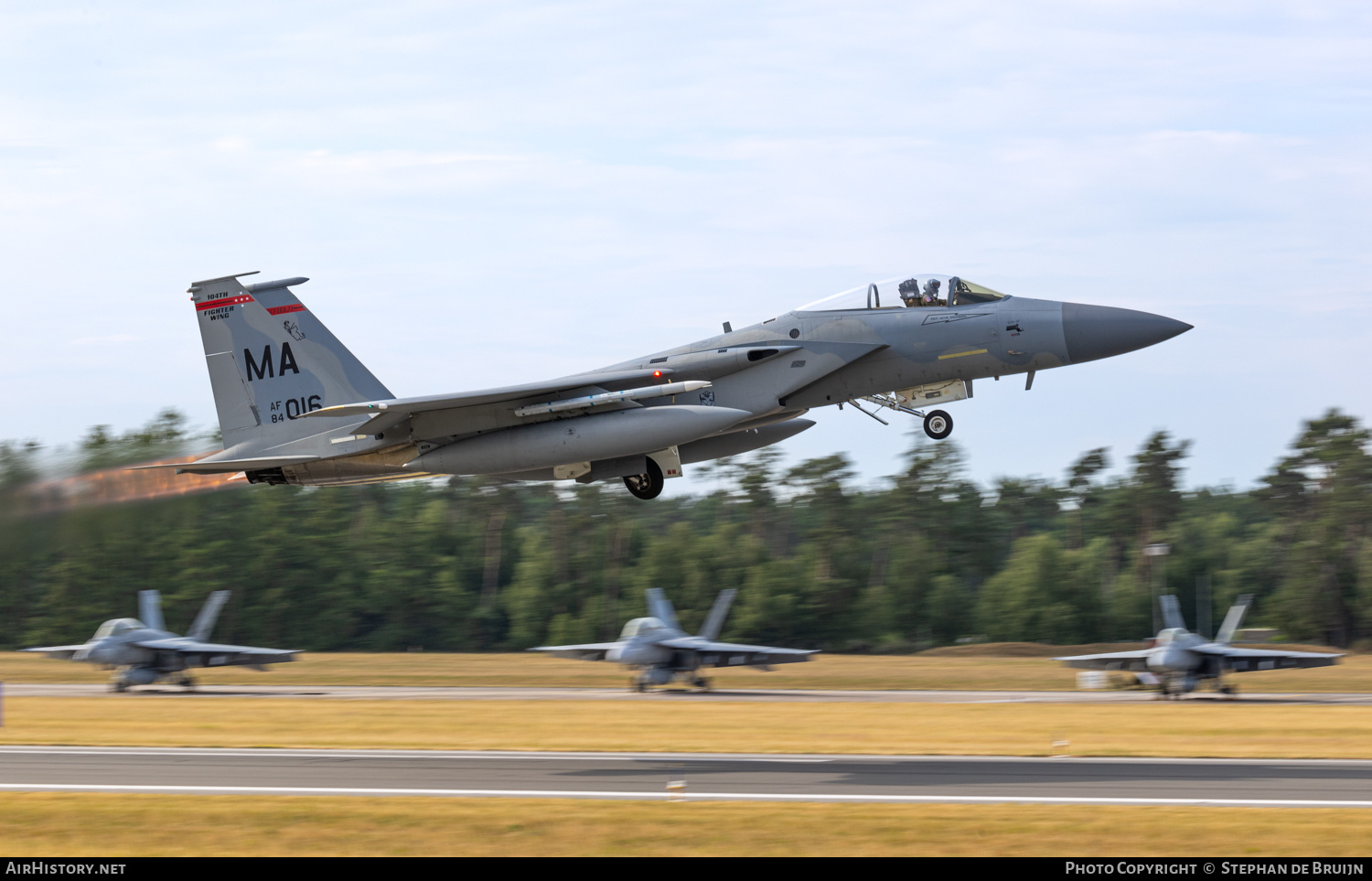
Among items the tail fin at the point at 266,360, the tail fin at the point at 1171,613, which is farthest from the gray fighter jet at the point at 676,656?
the tail fin at the point at 266,360

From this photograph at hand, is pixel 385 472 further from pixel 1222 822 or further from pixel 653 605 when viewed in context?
pixel 653 605

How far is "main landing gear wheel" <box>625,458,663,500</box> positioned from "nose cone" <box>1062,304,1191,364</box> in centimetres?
621

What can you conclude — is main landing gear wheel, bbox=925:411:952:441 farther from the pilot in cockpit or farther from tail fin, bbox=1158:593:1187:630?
tail fin, bbox=1158:593:1187:630

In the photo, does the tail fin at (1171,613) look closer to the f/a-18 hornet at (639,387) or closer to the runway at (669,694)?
the runway at (669,694)

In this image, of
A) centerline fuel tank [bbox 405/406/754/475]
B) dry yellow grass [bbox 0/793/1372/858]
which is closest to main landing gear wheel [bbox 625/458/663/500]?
centerline fuel tank [bbox 405/406/754/475]

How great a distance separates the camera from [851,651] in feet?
266

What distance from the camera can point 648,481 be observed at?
65.8ft

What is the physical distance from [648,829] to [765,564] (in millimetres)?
71278

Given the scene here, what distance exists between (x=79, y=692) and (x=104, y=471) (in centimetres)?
2518

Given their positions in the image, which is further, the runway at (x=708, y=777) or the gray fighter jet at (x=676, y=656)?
the gray fighter jet at (x=676, y=656)

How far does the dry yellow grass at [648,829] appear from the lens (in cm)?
1384

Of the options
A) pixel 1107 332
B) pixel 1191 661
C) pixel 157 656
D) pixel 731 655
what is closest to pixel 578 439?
pixel 1107 332

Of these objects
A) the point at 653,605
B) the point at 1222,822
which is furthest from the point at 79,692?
the point at 1222,822

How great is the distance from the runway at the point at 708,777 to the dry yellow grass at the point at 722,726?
1.89m
